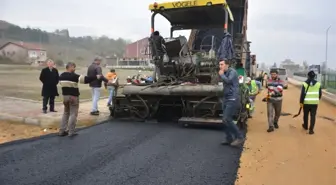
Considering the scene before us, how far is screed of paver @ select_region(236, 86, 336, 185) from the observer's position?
427 centimetres

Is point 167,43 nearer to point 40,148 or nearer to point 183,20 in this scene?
point 183,20

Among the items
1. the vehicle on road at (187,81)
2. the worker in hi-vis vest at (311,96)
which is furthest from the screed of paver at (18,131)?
the worker in hi-vis vest at (311,96)

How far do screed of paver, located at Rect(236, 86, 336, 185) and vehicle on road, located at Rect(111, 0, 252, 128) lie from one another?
92cm

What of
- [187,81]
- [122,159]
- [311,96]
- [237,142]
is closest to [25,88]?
[187,81]

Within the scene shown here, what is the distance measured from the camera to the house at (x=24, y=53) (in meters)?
55.3

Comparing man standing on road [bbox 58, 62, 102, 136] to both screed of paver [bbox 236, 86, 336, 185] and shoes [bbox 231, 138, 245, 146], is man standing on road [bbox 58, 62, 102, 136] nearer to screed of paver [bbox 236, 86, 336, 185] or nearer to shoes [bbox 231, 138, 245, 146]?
shoes [bbox 231, 138, 245, 146]

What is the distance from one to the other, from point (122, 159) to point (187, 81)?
366 centimetres

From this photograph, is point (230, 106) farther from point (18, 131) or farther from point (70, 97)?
point (18, 131)

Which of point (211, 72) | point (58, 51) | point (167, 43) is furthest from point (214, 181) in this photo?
point (58, 51)

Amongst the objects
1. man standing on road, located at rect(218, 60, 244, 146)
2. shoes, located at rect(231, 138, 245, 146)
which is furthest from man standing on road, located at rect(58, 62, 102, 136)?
shoes, located at rect(231, 138, 245, 146)

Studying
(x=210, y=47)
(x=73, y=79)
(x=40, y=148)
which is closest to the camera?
(x=40, y=148)

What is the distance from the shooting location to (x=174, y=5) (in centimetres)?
789

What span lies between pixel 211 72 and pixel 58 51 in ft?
219

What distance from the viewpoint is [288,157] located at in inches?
206
